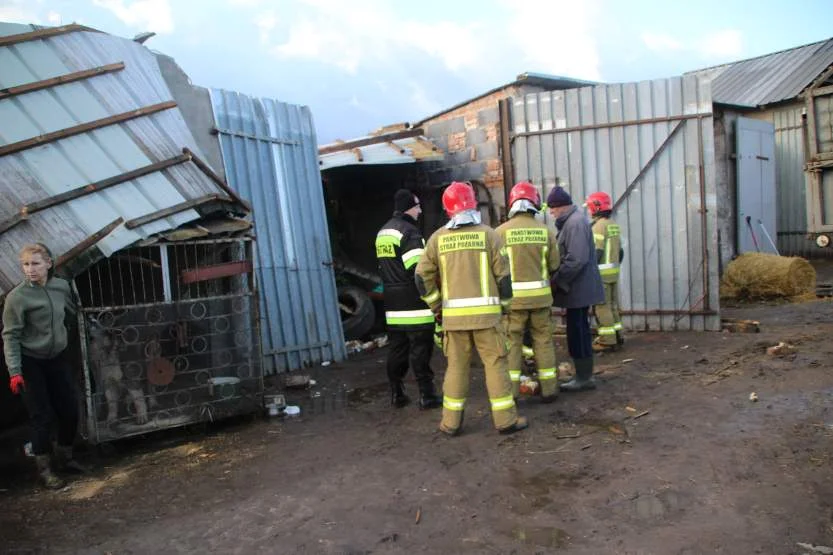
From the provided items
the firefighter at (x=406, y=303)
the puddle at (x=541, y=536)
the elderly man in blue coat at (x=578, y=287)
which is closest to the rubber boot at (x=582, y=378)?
the elderly man in blue coat at (x=578, y=287)

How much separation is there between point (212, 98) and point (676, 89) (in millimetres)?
5712

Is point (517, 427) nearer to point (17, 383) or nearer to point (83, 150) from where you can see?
point (17, 383)

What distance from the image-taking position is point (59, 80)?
572 cm

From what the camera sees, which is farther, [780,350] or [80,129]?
[780,350]

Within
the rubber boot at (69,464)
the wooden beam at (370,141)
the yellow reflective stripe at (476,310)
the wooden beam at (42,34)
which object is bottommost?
the rubber boot at (69,464)

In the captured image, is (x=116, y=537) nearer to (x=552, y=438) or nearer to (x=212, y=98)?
(x=552, y=438)

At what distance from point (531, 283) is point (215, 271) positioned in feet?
9.15

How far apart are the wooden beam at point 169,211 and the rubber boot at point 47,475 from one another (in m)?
1.83

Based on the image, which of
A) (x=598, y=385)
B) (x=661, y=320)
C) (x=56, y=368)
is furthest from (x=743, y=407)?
(x=56, y=368)

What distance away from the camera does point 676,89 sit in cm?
812

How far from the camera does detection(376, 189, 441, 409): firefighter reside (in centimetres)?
565

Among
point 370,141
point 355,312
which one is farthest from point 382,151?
point 355,312

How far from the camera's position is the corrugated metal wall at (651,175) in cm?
804

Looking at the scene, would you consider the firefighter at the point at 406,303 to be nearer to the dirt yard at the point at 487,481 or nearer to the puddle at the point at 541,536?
the dirt yard at the point at 487,481
